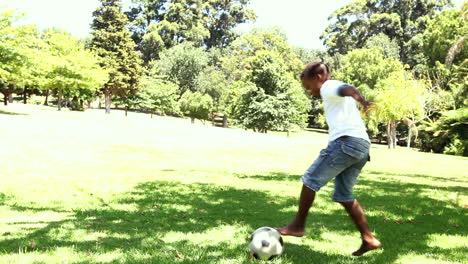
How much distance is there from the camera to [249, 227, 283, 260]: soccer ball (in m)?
4.52

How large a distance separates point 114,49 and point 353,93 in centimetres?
6406

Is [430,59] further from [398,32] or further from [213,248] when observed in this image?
[213,248]

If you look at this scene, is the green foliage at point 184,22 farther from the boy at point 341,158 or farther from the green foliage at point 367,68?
the boy at point 341,158

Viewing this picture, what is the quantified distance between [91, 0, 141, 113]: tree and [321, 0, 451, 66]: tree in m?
45.6

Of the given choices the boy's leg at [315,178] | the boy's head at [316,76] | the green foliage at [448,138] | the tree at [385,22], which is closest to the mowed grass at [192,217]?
the boy's leg at [315,178]

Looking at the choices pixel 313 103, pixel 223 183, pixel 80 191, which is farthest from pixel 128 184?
pixel 313 103

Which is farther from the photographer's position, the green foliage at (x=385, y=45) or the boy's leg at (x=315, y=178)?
the green foliage at (x=385, y=45)

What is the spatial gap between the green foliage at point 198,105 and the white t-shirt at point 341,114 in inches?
2382

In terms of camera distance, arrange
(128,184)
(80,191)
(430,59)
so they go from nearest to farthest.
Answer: (80,191), (128,184), (430,59)

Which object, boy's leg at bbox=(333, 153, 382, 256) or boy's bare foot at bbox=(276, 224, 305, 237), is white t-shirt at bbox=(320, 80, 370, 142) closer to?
boy's leg at bbox=(333, 153, 382, 256)

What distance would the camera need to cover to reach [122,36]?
206ft

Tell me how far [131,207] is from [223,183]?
384 centimetres

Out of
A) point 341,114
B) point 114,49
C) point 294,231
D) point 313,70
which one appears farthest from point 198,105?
point 341,114

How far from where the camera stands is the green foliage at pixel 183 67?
75.1 metres
